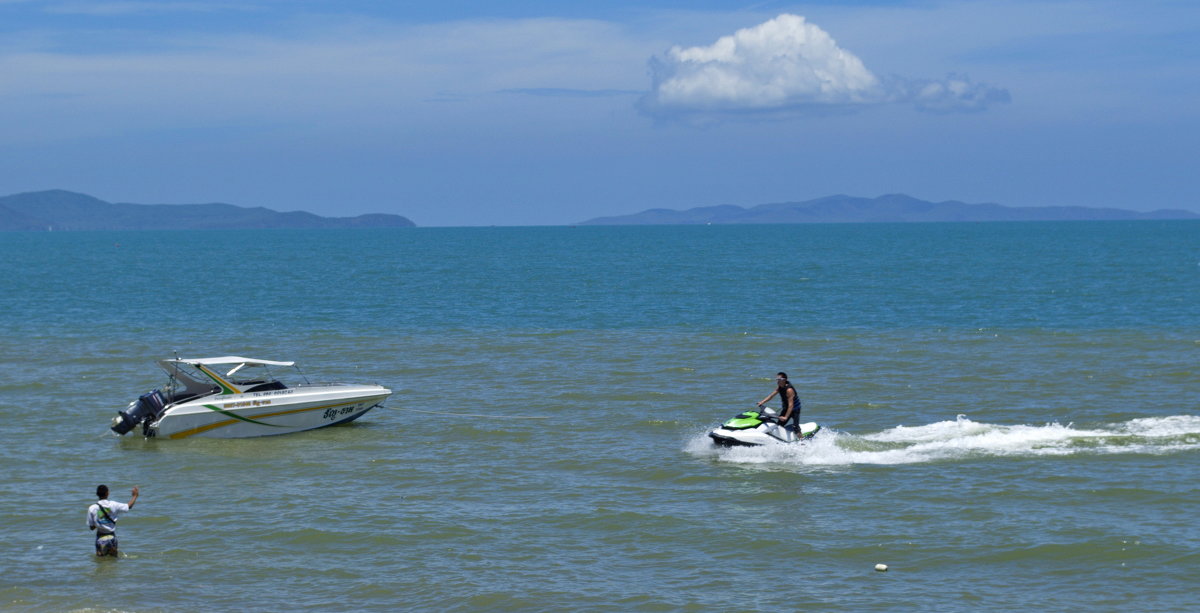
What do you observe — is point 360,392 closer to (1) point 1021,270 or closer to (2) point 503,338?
(2) point 503,338

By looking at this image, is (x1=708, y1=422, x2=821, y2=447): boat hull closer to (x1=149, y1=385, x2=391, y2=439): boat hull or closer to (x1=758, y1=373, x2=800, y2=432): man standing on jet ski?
(x1=758, y1=373, x2=800, y2=432): man standing on jet ski

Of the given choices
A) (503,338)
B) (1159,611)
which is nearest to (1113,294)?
(503,338)

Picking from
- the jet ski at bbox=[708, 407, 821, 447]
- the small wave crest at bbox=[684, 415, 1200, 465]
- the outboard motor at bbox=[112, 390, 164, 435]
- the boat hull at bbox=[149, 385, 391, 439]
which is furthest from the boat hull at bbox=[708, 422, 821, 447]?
the outboard motor at bbox=[112, 390, 164, 435]

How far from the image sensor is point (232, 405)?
98.2 ft

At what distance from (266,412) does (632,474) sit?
10.2 meters

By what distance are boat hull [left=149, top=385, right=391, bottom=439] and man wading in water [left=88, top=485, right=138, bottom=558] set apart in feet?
33.3

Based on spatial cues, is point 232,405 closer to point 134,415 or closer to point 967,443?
point 134,415

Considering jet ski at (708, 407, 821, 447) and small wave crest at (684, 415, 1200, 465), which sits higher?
jet ski at (708, 407, 821, 447)

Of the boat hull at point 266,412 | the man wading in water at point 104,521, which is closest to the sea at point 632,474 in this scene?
the man wading in water at point 104,521

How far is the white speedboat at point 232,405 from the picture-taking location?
97.6ft

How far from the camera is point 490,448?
2852 cm

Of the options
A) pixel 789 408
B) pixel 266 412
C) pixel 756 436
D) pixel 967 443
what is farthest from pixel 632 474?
pixel 266 412

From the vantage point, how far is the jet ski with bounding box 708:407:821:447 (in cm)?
2669

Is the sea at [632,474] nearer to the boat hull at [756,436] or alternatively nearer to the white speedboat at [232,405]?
the boat hull at [756,436]
